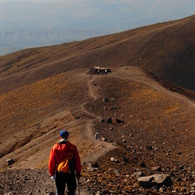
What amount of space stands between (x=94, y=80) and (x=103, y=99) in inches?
237

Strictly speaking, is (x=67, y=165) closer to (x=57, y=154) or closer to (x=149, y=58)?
(x=57, y=154)

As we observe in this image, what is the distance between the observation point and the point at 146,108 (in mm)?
29594

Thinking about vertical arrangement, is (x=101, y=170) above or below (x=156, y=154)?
above

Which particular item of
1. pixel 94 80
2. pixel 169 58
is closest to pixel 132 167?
pixel 94 80

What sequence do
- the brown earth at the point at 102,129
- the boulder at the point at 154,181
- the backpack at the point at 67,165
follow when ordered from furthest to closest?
the brown earth at the point at 102,129
the boulder at the point at 154,181
the backpack at the point at 67,165

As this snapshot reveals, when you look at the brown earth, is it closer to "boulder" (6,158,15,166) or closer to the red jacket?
"boulder" (6,158,15,166)

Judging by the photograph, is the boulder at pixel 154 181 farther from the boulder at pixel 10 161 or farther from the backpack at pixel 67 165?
the boulder at pixel 10 161

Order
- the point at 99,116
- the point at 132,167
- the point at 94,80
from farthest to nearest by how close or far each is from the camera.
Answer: the point at 94,80
the point at 99,116
the point at 132,167

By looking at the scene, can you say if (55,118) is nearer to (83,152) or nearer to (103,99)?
(103,99)

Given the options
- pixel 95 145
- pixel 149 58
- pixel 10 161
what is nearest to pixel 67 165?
pixel 95 145

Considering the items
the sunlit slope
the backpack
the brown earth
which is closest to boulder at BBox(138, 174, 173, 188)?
the brown earth

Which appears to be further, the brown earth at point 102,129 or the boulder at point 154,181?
the brown earth at point 102,129

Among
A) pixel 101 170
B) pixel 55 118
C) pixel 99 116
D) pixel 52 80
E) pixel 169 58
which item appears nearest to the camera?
pixel 101 170

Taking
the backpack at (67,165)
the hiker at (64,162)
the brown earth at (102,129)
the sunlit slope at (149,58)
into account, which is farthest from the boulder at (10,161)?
the sunlit slope at (149,58)
